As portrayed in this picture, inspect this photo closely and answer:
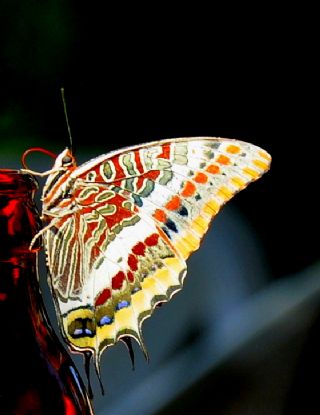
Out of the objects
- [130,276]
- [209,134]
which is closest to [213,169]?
[130,276]

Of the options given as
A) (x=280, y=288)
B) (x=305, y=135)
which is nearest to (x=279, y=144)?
(x=305, y=135)

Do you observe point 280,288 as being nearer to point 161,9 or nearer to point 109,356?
point 109,356

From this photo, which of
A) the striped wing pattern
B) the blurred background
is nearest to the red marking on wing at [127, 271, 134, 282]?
the striped wing pattern

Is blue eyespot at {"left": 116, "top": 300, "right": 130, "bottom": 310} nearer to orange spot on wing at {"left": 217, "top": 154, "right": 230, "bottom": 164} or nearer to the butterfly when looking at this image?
the butterfly

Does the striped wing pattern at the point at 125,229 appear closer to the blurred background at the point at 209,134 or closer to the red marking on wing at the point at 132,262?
the red marking on wing at the point at 132,262

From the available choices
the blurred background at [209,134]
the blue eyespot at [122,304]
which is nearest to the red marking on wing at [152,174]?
the blue eyespot at [122,304]

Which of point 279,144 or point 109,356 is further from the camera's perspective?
point 279,144
